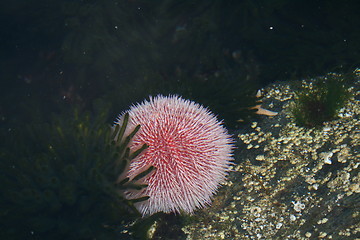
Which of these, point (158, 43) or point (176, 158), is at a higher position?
point (158, 43)

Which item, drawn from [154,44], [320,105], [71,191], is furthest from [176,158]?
[154,44]

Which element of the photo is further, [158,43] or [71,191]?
[158,43]

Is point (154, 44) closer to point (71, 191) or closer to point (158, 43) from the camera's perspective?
point (158, 43)

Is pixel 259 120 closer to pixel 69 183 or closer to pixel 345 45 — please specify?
pixel 345 45

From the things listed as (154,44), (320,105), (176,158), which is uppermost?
(154,44)

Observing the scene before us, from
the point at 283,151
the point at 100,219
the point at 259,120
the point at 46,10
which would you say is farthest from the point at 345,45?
the point at 46,10

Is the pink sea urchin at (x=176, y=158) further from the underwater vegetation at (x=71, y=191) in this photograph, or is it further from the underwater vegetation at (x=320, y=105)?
the underwater vegetation at (x=320, y=105)

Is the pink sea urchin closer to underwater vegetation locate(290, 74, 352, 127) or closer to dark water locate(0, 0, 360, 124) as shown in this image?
underwater vegetation locate(290, 74, 352, 127)

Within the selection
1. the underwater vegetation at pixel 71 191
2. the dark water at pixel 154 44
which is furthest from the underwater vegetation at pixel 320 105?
the underwater vegetation at pixel 71 191
